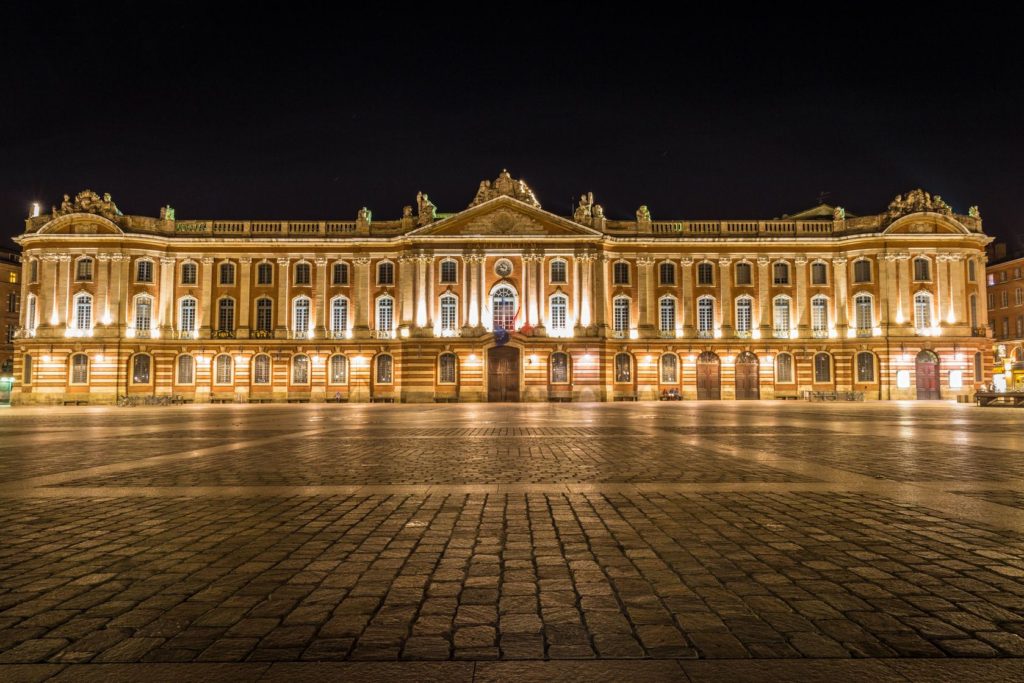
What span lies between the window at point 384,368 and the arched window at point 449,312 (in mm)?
4545

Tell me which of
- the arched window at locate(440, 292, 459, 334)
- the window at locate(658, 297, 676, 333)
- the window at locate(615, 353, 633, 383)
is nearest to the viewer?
the arched window at locate(440, 292, 459, 334)

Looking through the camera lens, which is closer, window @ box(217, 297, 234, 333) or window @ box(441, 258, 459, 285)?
window @ box(441, 258, 459, 285)

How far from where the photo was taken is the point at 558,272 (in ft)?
159

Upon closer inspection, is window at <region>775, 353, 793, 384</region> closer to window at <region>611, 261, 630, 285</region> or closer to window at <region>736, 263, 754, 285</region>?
window at <region>736, 263, 754, 285</region>

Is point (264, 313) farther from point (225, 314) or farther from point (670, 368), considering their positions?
point (670, 368)

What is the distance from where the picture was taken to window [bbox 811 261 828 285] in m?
49.8

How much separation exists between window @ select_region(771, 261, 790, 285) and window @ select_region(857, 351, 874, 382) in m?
7.29

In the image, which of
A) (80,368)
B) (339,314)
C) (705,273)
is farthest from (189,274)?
(705,273)

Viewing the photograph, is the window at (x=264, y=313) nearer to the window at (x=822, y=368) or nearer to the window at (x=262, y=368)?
the window at (x=262, y=368)

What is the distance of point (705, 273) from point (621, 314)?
6.86m

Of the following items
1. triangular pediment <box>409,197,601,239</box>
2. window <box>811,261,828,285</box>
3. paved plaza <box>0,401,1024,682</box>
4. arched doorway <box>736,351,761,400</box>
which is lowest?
paved plaza <box>0,401,1024,682</box>

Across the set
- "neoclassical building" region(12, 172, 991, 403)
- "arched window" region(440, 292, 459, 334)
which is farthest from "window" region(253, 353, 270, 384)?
"arched window" region(440, 292, 459, 334)

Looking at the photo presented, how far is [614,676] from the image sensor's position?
10.3 ft

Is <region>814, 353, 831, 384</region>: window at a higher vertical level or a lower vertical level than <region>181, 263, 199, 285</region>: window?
lower
